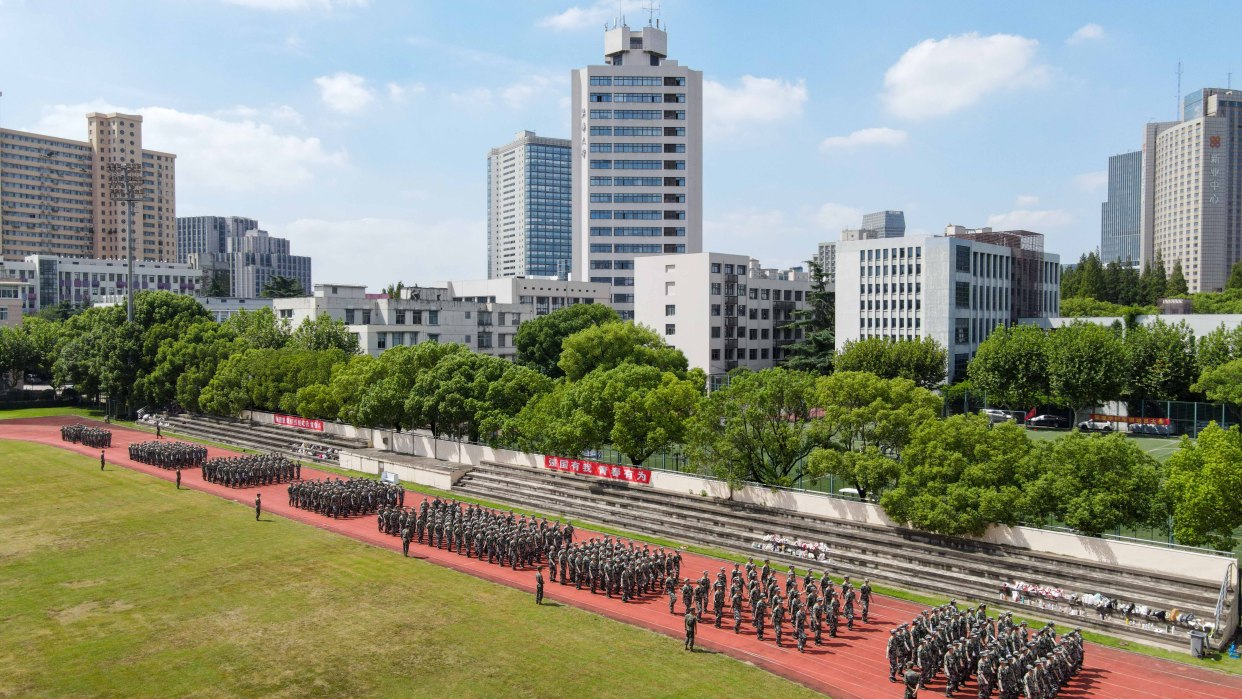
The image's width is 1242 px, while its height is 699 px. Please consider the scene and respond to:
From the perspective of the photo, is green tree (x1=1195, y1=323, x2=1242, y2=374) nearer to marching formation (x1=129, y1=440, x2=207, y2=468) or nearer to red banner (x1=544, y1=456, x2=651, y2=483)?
red banner (x1=544, y1=456, x2=651, y2=483)

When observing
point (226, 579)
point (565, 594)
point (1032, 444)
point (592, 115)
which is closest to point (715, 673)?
point (565, 594)

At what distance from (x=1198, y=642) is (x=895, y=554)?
840 cm

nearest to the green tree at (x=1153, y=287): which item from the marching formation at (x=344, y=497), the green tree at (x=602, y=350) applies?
the green tree at (x=602, y=350)

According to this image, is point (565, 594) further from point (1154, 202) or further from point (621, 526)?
point (1154, 202)

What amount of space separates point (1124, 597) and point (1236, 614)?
282 centimetres

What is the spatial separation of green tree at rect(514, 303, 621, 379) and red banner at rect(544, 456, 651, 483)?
30930 mm

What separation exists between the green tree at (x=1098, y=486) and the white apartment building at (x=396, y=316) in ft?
165

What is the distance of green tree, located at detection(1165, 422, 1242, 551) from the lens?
23766 millimetres

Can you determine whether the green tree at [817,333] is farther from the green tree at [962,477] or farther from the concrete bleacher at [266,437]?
the green tree at [962,477]

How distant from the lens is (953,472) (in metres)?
27.1

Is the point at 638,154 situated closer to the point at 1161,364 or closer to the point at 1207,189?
the point at 1161,364

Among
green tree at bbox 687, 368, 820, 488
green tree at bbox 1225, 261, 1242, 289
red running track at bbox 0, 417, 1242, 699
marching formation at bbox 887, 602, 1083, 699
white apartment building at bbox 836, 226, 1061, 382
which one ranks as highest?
green tree at bbox 1225, 261, 1242, 289

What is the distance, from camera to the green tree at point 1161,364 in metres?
Result: 55.2

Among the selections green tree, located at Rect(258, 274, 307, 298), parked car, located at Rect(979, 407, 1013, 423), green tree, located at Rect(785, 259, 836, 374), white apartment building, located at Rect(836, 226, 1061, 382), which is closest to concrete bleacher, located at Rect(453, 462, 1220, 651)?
parked car, located at Rect(979, 407, 1013, 423)
